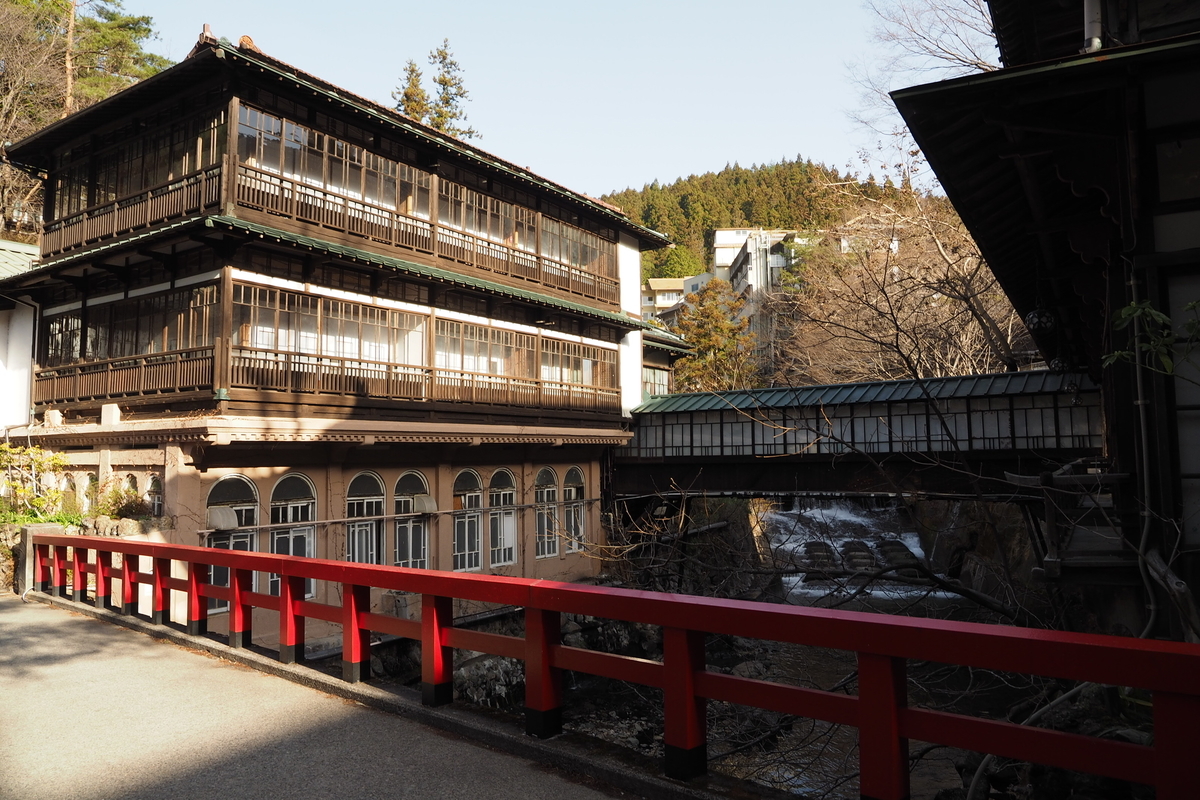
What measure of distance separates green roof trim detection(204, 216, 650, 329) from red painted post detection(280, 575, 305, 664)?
9.48 metres

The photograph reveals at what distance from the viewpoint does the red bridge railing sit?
3.18 m

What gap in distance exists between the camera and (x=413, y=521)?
19.9m

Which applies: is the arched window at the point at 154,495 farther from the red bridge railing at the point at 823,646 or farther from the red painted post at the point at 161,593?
the red bridge railing at the point at 823,646

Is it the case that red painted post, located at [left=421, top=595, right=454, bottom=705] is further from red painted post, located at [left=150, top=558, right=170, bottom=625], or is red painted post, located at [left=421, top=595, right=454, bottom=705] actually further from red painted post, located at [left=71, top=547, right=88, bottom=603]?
red painted post, located at [left=71, top=547, right=88, bottom=603]

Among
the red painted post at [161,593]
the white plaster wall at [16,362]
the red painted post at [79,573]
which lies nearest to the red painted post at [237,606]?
the red painted post at [161,593]

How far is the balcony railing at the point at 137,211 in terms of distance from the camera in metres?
15.7

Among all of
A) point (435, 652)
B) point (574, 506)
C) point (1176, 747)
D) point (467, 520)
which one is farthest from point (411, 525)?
point (1176, 747)

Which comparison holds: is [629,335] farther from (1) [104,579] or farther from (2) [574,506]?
(1) [104,579]

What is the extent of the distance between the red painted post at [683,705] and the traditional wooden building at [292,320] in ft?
30.8

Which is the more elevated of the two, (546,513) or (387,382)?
(387,382)

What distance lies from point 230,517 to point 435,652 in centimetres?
1129

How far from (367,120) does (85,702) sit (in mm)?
14591

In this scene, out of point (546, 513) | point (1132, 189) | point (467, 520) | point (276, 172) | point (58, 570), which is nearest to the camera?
point (1132, 189)

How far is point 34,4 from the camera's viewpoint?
3416 centimetres
